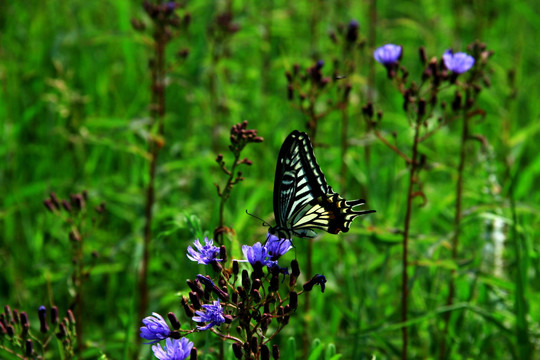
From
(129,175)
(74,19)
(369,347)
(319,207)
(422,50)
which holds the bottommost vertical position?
(369,347)

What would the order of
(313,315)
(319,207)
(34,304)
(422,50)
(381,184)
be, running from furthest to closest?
(381,184) < (34,304) < (313,315) < (422,50) < (319,207)

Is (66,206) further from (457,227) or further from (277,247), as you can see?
(457,227)

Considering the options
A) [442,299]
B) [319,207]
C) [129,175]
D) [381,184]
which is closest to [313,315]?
[442,299]

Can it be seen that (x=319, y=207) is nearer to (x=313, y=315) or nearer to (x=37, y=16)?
(x=313, y=315)

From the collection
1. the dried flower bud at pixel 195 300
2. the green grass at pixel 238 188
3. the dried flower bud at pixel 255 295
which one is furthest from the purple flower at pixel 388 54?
the dried flower bud at pixel 195 300

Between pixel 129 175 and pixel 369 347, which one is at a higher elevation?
pixel 129 175

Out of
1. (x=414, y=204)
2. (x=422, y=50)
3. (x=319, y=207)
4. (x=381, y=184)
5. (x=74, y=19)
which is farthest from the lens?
(x=74, y=19)

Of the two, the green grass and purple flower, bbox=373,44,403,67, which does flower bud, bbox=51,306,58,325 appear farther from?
purple flower, bbox=373,44,403,67
